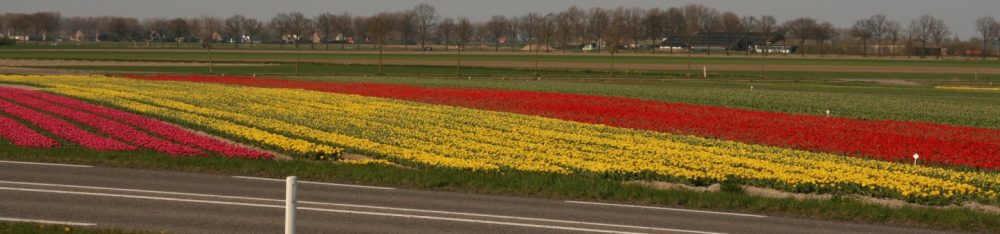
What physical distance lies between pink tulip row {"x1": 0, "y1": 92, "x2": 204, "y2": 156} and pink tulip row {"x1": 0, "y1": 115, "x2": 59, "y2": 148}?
1.98 m

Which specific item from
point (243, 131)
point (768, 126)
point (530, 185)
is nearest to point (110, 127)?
point (243, 131)

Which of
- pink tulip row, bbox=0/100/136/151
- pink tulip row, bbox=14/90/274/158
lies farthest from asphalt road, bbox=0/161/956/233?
pink tulip row, bbox=0/100/136/151

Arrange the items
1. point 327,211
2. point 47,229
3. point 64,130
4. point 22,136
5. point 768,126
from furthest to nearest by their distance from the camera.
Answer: point 768,126, point 64,130, point 22,136, point 327,211, point 47,229

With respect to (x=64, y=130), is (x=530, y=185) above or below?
below

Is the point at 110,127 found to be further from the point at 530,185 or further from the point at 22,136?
the point at 530,185

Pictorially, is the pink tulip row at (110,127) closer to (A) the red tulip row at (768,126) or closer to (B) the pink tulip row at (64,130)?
(B) the pink tulip row at (64,130)

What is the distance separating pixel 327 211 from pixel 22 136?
51.6 ft

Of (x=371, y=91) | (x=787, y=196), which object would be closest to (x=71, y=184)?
(x=787, y=196)

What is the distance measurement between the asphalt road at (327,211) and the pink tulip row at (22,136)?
6.75m

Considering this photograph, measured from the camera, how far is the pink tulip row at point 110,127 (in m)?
29.4

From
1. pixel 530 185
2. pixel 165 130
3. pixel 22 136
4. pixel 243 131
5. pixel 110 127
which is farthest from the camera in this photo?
pixel 110 127

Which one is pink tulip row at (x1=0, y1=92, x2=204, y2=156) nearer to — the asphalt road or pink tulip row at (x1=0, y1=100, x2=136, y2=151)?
pink tulip row at (x1=0, y1=100, x2=136, y2=151)

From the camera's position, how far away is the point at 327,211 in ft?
62.6

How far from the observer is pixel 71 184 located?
71.8 feet
